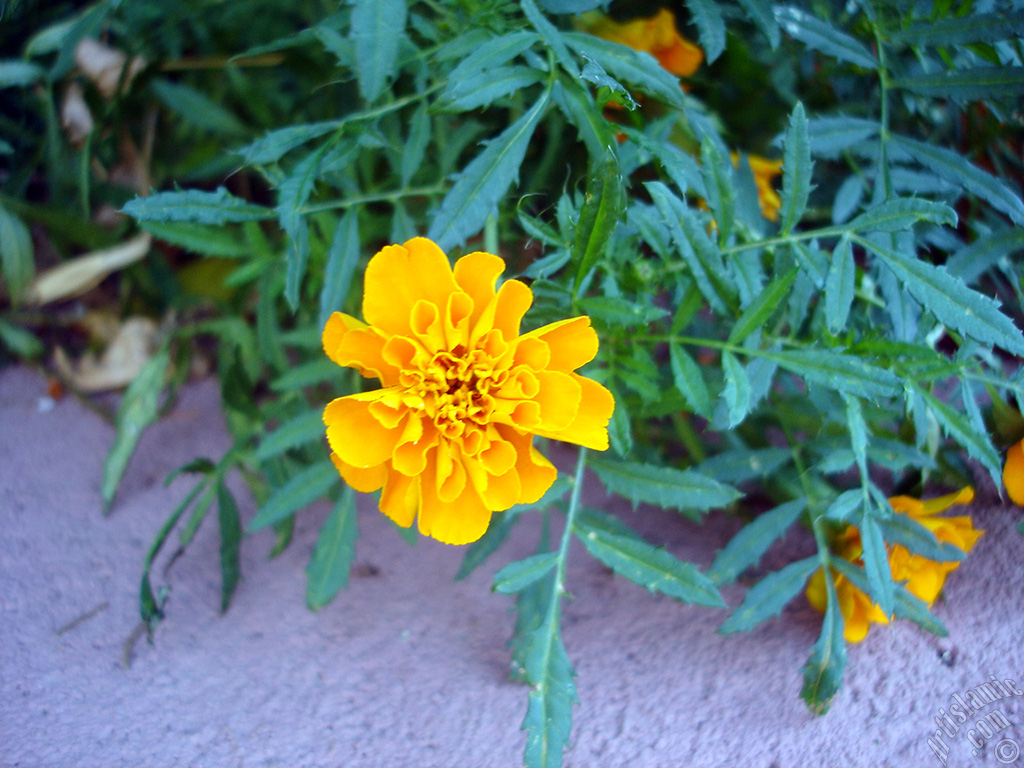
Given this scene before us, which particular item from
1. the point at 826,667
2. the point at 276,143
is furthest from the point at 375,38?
the point at 826,667

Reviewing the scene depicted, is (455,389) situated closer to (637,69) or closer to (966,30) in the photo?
(637,69)

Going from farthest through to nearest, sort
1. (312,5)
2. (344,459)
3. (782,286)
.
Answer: (312,5)
(782,286)
(344,459)

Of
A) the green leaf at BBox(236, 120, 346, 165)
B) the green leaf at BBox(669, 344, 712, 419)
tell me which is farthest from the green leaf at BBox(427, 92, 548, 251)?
the green leaf at BBox(669, 344, 712, 419)

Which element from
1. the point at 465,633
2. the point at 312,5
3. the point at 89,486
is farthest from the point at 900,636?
the point at 312,5

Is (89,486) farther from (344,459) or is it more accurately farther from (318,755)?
(344,459)

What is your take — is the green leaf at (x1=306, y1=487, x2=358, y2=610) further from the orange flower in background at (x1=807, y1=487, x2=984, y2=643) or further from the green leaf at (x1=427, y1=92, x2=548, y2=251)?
the orange flower in background at (x1=807, y1=487, x2=984, y2=643)
